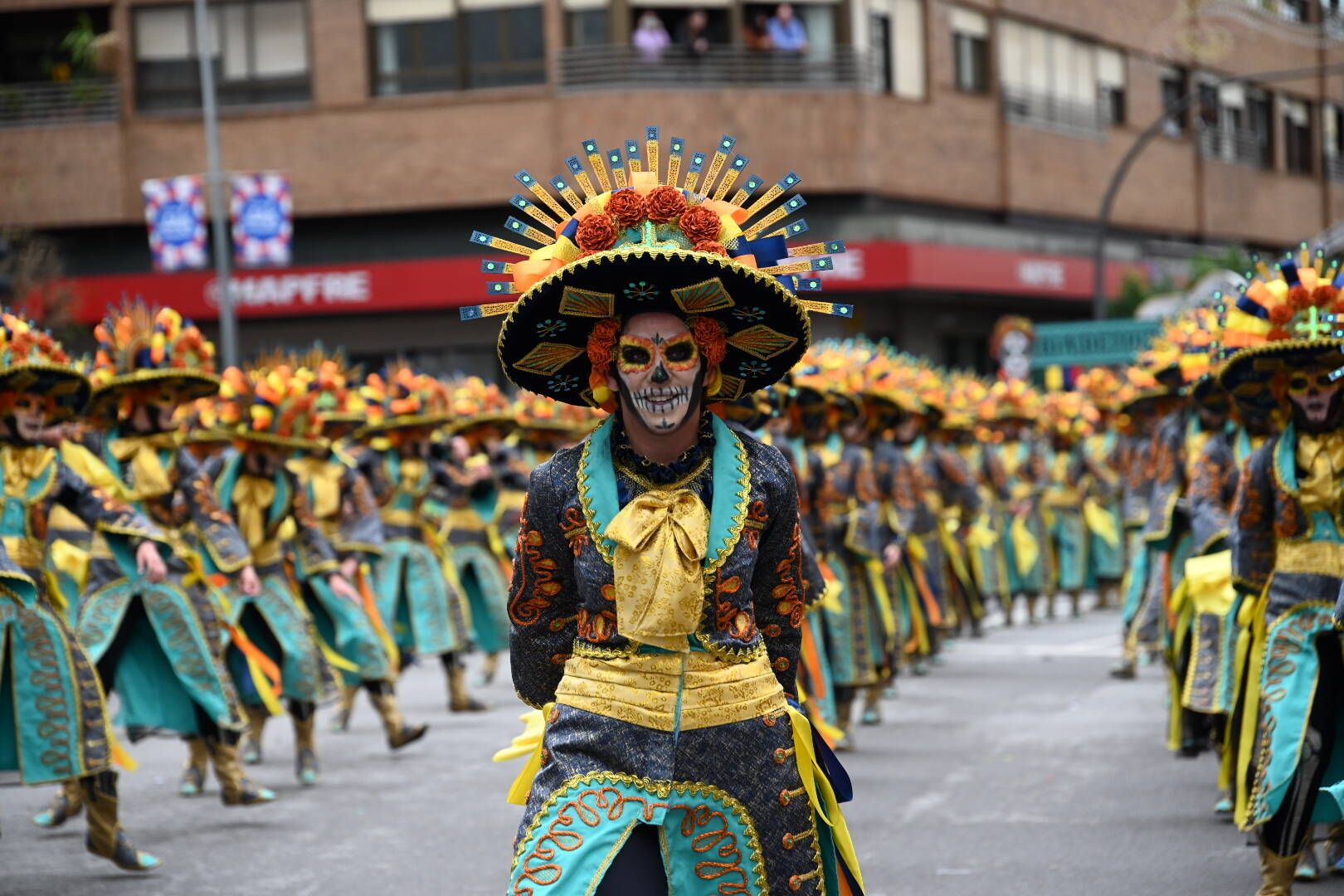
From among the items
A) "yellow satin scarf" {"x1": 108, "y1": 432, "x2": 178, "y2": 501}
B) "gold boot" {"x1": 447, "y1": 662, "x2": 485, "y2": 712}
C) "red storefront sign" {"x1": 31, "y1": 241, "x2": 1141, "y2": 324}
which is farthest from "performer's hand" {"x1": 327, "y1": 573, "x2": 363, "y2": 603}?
"red storefront sign" {"x1": 31, "y1": 241, "x2": 1141, "y2": 324}

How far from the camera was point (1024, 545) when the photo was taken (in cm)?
2356

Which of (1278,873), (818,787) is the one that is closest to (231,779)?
(1278,873)

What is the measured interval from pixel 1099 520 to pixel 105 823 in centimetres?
1690

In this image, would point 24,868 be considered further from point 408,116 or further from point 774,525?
point 408,116

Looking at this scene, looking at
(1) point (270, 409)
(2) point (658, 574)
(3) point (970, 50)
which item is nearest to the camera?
(2) point (658, 574)

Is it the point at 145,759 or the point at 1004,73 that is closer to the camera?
the point at 145,759

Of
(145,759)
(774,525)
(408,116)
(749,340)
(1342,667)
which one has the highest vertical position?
(408,116)

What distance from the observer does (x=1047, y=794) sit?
1078 cm

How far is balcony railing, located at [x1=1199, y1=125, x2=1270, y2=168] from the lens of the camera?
48125mm

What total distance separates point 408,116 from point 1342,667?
30141 millimetres

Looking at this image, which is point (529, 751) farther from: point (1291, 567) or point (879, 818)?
point (879, 818)

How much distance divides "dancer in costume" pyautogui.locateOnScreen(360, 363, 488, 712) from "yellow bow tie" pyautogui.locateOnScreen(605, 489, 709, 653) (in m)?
9.54

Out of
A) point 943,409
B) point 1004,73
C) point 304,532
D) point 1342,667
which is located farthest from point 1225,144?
point 1342,667

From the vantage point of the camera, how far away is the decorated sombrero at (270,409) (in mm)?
11852
